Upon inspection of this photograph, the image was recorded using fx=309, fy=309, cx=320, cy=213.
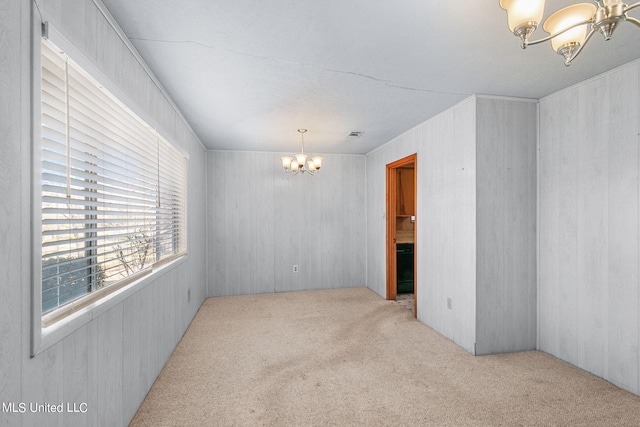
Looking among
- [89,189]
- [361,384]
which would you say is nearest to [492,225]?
[361,384]

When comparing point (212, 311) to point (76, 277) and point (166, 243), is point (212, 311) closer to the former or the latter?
point (166, 243)

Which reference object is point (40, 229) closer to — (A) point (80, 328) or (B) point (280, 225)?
(A) point (80, 328)

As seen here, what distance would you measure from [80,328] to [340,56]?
2.25m

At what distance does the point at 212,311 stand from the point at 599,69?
196 inches

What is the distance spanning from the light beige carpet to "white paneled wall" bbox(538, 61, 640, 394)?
29cm

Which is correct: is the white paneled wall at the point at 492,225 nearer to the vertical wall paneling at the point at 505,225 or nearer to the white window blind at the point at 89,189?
the vertical wall paneling at the point at 505,225

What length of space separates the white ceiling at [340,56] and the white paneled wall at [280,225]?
186cm

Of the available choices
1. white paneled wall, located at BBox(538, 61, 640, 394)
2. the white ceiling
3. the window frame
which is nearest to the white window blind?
the window frame

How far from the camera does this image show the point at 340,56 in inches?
88.0

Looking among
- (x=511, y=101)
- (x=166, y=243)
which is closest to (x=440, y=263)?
(x=511, y=101)

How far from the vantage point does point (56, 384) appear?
1278 mm

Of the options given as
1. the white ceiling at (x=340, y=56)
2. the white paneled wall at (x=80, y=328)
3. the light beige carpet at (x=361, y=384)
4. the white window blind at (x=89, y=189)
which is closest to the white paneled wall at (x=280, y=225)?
the light beige carpet at (x=361, y=384)

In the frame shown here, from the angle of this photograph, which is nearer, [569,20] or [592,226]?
[569,20]

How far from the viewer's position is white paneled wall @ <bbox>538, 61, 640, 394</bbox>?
93.7 inches
